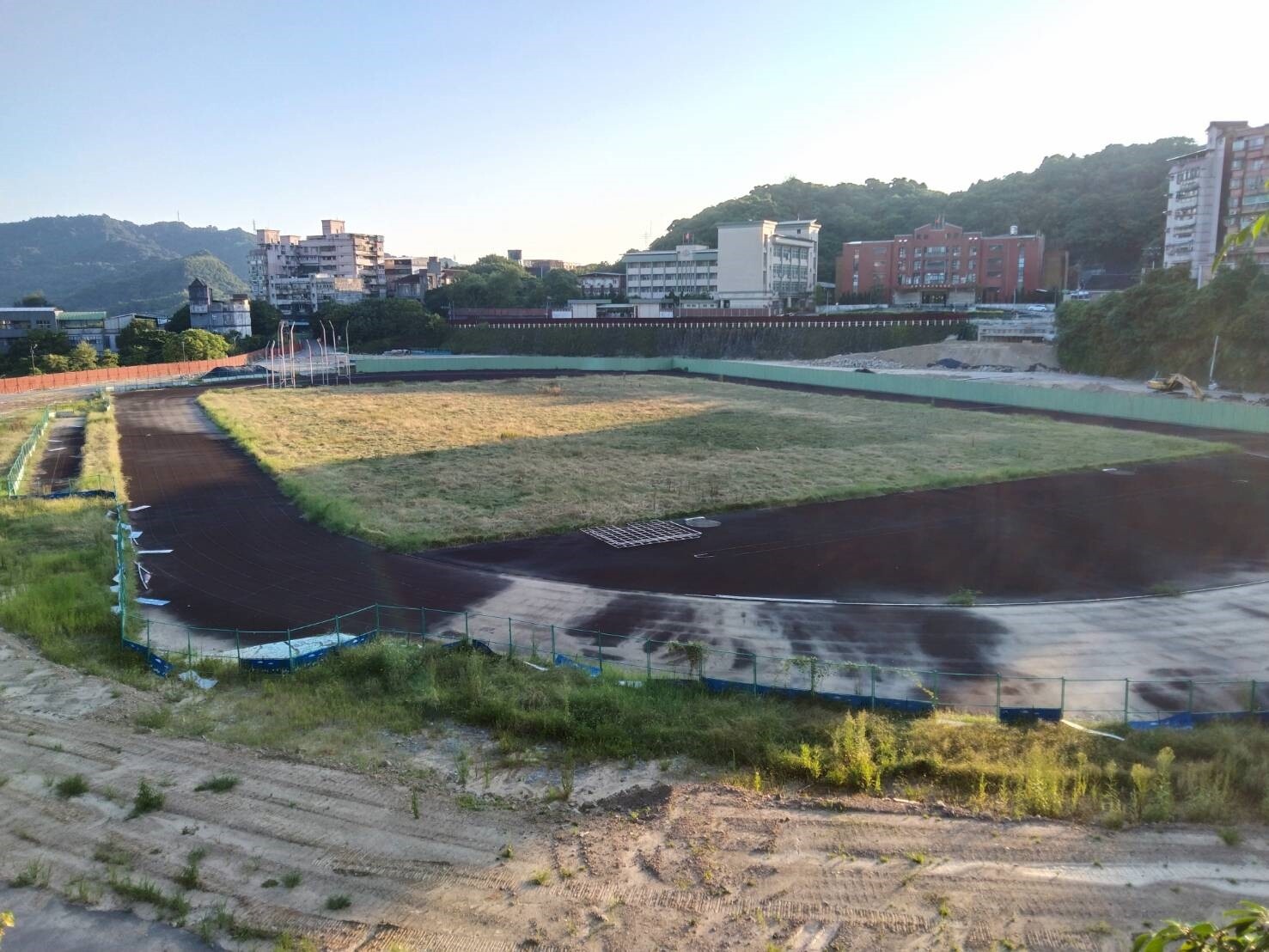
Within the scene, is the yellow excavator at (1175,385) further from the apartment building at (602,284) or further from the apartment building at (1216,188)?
the apartment building at (602,284)

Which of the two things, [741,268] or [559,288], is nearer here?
[741,268]

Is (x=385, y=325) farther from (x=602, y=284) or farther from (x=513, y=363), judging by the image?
(x=602, y=284)

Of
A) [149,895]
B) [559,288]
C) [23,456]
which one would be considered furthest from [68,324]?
[149,895]

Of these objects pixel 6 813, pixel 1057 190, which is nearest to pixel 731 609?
pixel 6 813

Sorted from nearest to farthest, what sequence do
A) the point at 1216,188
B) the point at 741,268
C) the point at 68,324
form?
1. the point at 1216,188
2. the point at 68,324
3. the point at 741,268

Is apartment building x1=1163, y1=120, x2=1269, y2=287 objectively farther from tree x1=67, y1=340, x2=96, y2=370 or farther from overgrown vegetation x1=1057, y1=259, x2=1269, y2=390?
tree x1=67, y1=340, x2=96, y2=370

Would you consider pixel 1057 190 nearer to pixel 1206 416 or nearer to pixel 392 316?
pixel 1206 416
